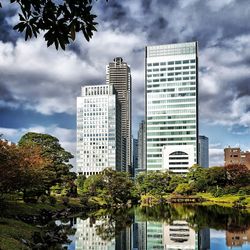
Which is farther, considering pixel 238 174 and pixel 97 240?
pixel 238 174

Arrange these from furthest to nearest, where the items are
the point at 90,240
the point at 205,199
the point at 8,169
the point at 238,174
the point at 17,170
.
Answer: the point at 238,174 → the point at 205,199 → the point at 17,170 → the point at 8,169 → the point at 90,240

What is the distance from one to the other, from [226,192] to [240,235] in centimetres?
5525

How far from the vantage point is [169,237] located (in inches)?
1235

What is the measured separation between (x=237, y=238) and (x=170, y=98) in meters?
130

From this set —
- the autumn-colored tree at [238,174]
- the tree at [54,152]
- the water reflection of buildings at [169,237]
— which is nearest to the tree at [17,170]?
the water reflection of buildings at [169,237]

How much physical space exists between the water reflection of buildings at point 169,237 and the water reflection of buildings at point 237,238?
61.7 inches

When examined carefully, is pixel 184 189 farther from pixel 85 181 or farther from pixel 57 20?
pixel 57 20

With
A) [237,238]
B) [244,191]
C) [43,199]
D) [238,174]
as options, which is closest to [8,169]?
[43,199]

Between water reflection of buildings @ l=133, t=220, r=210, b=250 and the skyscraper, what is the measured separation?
4445 inches

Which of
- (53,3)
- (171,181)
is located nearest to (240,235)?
(53,3)

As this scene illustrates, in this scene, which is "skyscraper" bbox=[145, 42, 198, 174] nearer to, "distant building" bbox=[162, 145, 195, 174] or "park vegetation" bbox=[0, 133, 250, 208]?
"distant building" bbox=[162, 145, 195, 174]

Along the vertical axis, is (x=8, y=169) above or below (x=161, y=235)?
above

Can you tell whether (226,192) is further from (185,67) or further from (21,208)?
(185,67)

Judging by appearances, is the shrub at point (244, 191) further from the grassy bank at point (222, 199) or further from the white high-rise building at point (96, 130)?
the white high-rise building at point (96, 130)
